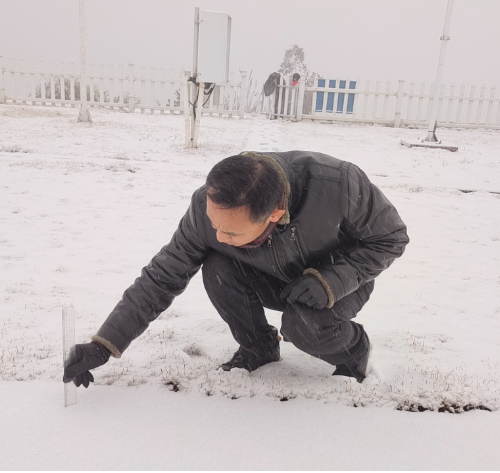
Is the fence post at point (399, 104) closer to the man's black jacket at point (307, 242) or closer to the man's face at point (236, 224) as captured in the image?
the man's black jacket at point (307, 242)

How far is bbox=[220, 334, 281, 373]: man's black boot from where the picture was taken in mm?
1892

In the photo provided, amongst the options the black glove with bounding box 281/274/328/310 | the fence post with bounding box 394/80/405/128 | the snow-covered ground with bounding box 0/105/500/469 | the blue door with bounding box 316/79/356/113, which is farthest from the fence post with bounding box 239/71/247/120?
the black glove with bounding box 281/274/328/310

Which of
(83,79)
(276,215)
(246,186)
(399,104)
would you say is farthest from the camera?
(399,104)

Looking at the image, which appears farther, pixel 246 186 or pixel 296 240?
pixel 296 240

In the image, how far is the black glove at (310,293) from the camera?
5.10 feet

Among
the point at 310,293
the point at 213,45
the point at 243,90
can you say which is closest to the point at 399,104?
the point at 243,90

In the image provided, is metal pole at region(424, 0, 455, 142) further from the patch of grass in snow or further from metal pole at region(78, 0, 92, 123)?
metal pole at region(78, 0, 92, 123)

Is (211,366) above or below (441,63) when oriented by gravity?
below

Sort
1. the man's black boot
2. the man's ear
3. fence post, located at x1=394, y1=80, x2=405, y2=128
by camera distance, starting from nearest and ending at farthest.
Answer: the man's ear
the man's black boot
fence post, located at x1=394, y1=80, x2=405, y2=128

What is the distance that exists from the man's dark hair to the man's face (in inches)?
0.7

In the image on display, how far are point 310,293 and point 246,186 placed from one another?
0.46 meters

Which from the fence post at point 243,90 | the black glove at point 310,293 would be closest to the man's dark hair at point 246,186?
the black glove at point 310,293

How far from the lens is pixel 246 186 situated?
1.35 meters

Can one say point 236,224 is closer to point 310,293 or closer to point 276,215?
point 276,215
